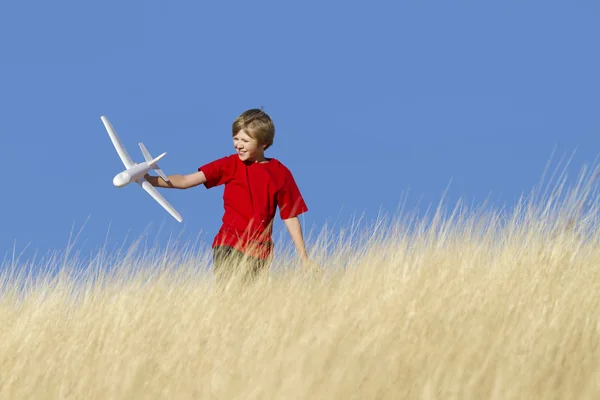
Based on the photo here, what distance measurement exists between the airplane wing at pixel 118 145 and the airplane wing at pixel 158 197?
0.50 ft

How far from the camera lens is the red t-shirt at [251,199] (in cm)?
626

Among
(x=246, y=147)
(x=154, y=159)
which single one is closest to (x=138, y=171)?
(x=154, y=159)

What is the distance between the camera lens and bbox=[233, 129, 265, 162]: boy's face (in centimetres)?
634

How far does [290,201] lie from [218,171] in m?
0.58

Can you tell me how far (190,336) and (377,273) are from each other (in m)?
1.63

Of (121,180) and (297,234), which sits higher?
(297,234)

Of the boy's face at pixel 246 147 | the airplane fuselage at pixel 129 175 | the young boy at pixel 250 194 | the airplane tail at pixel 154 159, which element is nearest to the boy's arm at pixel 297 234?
the young boy at pixel 250 194

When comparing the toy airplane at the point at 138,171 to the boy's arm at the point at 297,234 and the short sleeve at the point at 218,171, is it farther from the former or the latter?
the boy's arm at the point at 297,234

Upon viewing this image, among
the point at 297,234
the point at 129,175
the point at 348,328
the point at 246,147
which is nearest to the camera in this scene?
the point at 348,328

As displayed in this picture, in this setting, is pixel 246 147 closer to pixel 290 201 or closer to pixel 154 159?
pixel 290 201

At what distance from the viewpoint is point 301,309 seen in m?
4.98

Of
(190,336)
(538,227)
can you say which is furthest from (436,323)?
(538,227)

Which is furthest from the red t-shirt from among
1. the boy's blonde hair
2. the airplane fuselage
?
the airplane fuselage

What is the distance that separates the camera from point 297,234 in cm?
645
